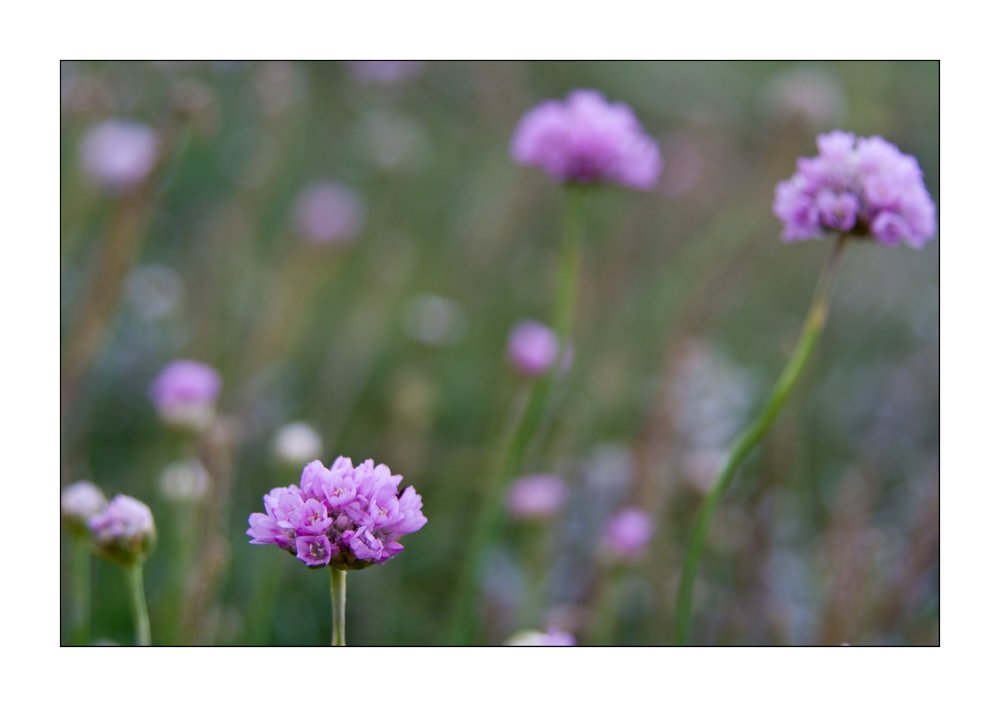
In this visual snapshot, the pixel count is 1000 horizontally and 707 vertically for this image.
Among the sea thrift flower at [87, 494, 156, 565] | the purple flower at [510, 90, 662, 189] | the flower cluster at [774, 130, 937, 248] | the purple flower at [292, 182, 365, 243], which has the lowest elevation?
the sea thrift flower at [87, 494, 156, 565]

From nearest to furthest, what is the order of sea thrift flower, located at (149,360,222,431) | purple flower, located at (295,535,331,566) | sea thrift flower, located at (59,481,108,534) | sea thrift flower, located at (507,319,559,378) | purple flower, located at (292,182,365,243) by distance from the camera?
purple flower, located at (295,535,331,566) < sea thrift flower, located at (59,481,108,534) < sea thrift flower, located at (149,360,222,431) < sea thrift flower, located at (507,319,559,378) < purple flower, located at (292,182,365,243)

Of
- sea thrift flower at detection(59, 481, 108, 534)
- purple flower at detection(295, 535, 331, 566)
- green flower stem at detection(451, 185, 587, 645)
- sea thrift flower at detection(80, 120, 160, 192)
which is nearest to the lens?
purple flower at detection(295, 535, 331, 566)

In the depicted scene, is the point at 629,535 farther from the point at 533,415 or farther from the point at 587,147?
the point at 587,147

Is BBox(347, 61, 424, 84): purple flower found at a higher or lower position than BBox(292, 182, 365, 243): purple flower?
higher

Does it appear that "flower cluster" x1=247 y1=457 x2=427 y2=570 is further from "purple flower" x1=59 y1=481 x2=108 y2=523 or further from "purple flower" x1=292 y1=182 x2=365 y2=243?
"purple flower" x1=292 y1=182 x2=365 y2=243

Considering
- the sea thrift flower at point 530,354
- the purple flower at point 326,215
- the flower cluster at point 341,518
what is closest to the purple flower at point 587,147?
the sea thrift flower at point 530,354

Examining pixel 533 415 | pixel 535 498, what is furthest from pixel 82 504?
pixel 535 498

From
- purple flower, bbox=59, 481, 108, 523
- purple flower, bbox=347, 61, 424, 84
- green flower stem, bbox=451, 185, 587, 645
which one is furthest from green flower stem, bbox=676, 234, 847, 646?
purple flower, bbox=347, 61, 424, 84
